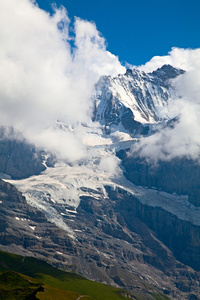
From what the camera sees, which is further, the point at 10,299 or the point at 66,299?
the point at 66,299

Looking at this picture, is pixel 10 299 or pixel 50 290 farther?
pixel 50 290

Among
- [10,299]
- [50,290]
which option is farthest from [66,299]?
[10,299]

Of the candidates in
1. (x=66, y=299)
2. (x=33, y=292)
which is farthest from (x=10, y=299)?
(x=66, y=299)

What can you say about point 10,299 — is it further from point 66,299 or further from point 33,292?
point 66,299

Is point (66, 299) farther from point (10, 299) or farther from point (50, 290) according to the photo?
point (10, 299)
